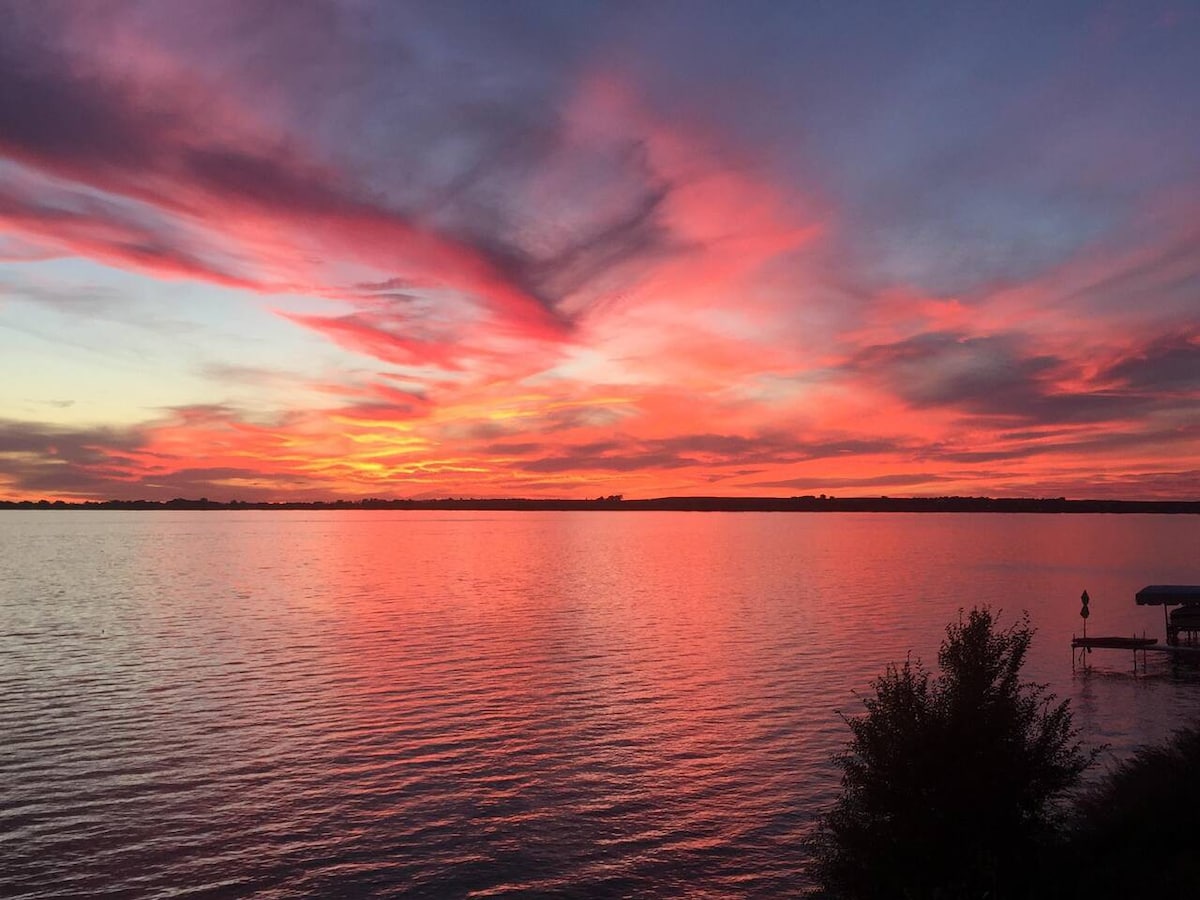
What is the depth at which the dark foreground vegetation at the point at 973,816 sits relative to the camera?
1972 cm

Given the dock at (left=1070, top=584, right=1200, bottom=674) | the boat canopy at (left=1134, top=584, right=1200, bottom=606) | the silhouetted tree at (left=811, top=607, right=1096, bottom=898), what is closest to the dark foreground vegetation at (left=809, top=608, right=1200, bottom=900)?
the silhouetted tree at (left=811, top=607, right=1096, bottom=898)

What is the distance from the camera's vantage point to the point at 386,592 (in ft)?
332

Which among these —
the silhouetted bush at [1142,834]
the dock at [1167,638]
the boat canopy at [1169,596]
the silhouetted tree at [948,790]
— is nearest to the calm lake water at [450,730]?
the dock at [1167,638]

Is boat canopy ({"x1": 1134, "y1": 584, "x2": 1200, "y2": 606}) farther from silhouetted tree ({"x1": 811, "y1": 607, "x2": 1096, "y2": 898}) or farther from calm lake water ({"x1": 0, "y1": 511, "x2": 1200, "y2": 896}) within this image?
silhouetted tree ({"x1": 811, "y1": 607, "x2": 1096, "y2": 898})

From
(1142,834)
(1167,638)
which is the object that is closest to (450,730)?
(1142,834)

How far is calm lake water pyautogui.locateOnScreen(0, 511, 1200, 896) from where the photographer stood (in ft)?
84.2

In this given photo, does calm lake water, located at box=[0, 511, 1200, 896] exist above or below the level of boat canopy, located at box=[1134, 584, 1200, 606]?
below

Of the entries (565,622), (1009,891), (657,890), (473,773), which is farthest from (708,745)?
(565,622)

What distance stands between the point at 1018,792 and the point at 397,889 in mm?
16879

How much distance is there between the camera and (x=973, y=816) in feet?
66.9

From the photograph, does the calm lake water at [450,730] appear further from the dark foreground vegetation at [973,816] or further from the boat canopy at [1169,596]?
the boat canopy at [1169,596]

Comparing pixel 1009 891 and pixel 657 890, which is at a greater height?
pixel 1009 891

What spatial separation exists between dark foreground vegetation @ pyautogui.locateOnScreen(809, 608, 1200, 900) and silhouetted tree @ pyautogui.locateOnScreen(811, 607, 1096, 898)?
3 centimetres

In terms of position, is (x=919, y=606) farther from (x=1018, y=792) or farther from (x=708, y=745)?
(x=1018, y=792)
